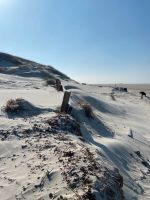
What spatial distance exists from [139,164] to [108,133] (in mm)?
2907

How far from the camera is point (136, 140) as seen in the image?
17.4 metres

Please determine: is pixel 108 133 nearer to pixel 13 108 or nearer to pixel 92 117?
pixel 92 117

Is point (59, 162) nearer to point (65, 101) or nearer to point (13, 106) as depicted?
point (13, 106)

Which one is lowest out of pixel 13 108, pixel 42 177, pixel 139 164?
pixel 139 164

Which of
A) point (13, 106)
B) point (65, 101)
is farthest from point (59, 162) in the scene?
point (65, 101)

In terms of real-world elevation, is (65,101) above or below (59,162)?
above

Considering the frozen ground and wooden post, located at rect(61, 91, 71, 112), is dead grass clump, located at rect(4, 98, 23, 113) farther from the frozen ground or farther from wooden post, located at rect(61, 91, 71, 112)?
wooden post, located at rect(61, 91, 71, 112)

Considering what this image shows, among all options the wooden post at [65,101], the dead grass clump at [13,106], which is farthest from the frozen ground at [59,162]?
the wooden post at [65,101]

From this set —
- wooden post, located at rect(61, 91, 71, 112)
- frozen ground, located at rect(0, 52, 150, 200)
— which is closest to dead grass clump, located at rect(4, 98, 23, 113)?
frozen ground, located at rect(0, 52, 150, 200)

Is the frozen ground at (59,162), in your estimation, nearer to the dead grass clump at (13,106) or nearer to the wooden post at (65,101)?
the dead grass clump at (13,106)

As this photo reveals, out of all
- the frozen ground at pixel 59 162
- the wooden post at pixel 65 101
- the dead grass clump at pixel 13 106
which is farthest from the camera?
the wooden post at pixel 65 101

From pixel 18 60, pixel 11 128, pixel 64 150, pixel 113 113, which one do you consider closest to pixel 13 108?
pixel 11 128

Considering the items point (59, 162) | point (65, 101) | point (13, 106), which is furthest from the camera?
point (65, 101)

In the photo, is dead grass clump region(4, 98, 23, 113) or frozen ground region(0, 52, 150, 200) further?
dead grass clump region(4, 98, 23, 113)
